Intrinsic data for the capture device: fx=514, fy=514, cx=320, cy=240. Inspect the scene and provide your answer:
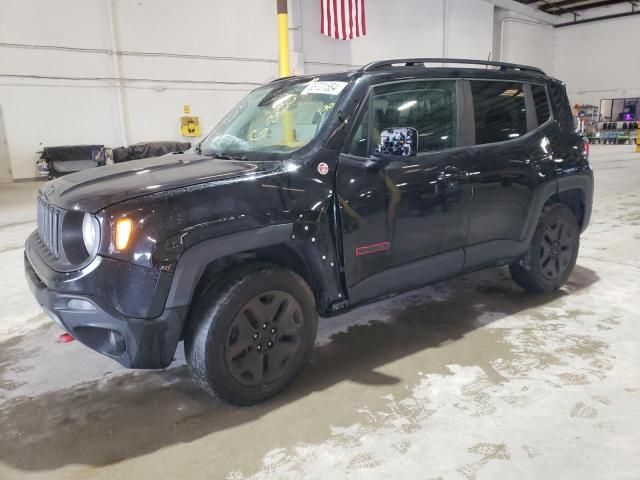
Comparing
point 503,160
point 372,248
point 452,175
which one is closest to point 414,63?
point 452,175

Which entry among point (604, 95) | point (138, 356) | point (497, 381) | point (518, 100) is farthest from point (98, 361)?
point (604, 95)

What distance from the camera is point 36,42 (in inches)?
498

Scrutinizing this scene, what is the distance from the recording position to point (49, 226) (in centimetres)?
256

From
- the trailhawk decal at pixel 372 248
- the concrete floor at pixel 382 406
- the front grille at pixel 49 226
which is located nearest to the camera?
the concrete floor at pixel 382 406

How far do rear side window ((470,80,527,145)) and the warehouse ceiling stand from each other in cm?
2395

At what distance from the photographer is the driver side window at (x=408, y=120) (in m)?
2.66

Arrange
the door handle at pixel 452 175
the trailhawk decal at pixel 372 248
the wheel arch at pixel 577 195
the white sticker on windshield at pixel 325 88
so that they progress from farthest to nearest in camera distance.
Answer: the wheel arch at pixel 577 195 < the door handle at pixel 452 175 < the white sticker on windshield at pixel 325 88 < the trailhawk decal at pixel 372 248

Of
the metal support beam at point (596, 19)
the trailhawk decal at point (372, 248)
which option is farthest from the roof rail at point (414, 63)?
the metal support beam at point (596, 19)

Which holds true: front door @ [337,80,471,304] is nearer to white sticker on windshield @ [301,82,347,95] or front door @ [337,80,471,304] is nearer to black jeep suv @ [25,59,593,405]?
black jeep suv @ [25,59,593,405]

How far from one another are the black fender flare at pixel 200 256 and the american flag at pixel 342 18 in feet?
50.5

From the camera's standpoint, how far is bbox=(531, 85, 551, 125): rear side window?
3758mm

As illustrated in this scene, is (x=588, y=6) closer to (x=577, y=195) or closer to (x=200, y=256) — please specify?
(x=577, y=195)

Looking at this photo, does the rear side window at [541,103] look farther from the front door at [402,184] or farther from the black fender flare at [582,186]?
the front door at [402,184]

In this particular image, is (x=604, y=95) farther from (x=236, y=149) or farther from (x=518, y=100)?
(x=236, y=149)
